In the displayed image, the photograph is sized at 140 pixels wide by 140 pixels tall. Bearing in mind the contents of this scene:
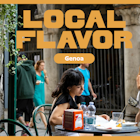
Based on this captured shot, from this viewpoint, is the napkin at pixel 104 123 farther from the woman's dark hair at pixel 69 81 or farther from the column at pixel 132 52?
the column at pixel 132 52

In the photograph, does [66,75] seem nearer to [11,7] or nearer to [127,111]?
[11,7]

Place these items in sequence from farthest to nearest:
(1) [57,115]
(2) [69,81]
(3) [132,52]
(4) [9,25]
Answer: (3) [132,52] → (4) [9,25] → (2) [69,81] → (1) [57,115]

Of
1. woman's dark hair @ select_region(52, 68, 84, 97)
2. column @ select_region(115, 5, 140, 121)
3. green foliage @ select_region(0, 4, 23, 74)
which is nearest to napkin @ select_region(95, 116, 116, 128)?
woman's dark hair @ select_region(52, 68, 84, 97)

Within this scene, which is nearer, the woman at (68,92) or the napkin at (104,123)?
the napkin at (104,123)

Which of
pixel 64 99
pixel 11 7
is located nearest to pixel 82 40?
pixel 11 7

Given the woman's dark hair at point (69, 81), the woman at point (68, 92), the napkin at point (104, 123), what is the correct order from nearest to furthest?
the napkin at point (104, 123) → the woman at point (68, 92) → the woman's dark hair at point (69, 81)

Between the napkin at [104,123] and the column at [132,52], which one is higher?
the column at [132,52]

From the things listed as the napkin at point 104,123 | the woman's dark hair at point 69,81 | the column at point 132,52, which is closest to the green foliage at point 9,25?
the woman's dark hair at point 69,81

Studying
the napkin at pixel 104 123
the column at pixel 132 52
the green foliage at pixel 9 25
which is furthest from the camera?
the column at pixel 132 52

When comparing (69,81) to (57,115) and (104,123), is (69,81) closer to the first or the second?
(57,115)

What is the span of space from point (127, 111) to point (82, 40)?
3.20 meters

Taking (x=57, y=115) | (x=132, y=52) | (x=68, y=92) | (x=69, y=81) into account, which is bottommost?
(x=57, y=115)

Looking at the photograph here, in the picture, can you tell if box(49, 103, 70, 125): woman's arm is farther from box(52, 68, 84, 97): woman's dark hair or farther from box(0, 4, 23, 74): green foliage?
box(0, 4, 23, 74): green foliage

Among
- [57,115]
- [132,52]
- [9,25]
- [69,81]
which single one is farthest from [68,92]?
[132,52]
